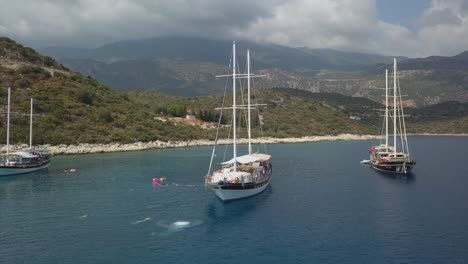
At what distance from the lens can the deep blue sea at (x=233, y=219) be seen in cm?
2711

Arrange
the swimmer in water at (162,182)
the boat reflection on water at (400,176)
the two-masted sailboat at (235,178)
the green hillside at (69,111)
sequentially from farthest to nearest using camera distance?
the green hillside at (69,111) < the boat reflection on water at (400,176) < the swimmer in water at (162,182) < the two-masted sailboat at (235,178)

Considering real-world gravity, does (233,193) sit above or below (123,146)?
below

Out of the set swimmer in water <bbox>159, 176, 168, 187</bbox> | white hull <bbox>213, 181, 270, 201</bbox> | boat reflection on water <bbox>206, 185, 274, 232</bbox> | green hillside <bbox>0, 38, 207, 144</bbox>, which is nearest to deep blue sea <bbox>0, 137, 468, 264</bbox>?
boat reflection on water <bbox>206, 185, 274, 232</bbox>

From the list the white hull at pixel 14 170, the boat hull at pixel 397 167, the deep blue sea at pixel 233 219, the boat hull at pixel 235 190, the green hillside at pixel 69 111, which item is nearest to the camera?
the deep blue sea at pixel 233 219

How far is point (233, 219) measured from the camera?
35312 mm

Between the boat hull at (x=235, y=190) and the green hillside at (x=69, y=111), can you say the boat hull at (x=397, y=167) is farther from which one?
the green hillside at (x=69, y=111)

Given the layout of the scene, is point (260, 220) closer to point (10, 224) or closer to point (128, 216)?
point (128, 216)

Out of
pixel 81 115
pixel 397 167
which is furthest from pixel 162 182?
pixel 81 115

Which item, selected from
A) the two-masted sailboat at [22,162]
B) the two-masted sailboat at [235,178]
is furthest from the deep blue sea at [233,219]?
the two-masted sailboat at [22,162]

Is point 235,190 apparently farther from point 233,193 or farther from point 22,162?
point 22,162

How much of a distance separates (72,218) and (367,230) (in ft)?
76.7

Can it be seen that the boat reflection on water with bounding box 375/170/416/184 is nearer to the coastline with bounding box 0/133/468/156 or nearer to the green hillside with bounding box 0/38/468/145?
the coastline with bounding box 0/133/468/156

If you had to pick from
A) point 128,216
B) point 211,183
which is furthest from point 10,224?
point 211,183

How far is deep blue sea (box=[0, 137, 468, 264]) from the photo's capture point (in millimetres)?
27109
